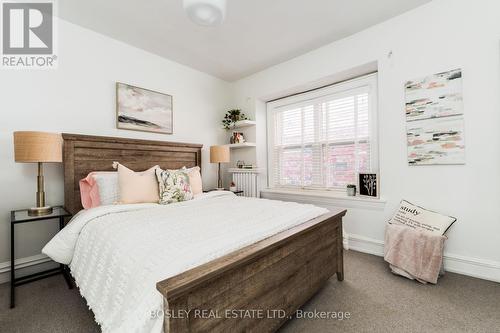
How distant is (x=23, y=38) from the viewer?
2328mm

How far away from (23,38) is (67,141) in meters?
1.13

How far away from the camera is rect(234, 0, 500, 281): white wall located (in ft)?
6.73

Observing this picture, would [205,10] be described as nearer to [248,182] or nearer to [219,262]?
[219,262]

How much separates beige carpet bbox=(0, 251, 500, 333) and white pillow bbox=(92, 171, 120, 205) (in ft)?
2.73

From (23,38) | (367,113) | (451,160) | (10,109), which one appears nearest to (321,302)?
(451,160)

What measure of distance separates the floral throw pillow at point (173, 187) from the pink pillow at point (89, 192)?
0.59 m

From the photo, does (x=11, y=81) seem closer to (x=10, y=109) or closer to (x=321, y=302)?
(x=10, y=109)

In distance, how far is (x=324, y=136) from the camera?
3373 mm

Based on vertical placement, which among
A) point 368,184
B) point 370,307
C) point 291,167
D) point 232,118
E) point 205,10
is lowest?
point 370,307

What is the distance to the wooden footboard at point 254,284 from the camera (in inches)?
34.9

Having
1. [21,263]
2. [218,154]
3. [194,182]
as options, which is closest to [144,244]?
[194,182]

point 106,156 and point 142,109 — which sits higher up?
point 142,109

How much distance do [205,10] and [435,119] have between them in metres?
2.37

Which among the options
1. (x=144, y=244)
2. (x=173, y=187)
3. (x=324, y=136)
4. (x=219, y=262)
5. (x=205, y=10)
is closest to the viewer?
(x=219, y=262)
